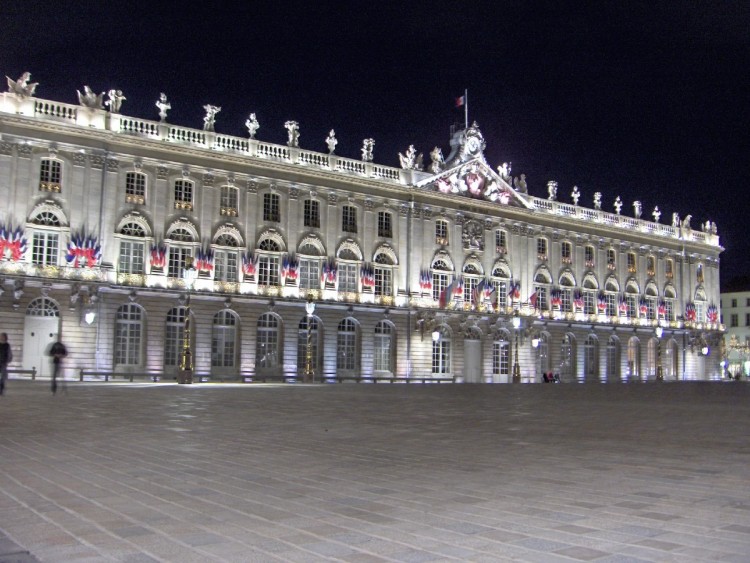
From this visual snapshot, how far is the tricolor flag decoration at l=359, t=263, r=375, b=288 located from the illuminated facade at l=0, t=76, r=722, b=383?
0.14 meters

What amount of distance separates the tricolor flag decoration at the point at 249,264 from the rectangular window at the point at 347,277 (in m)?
5.85

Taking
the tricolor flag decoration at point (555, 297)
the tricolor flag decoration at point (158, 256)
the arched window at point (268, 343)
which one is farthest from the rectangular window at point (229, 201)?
the tricolor flag decoration at point (555, 297)

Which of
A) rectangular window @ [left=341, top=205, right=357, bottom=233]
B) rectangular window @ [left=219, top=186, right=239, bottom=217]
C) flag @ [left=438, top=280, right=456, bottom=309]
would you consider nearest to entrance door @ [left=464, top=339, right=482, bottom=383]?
flag @ [left=438, top=280, right=456, bottom=309]

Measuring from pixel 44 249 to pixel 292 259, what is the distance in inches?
539

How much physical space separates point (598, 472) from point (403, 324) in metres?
43.4

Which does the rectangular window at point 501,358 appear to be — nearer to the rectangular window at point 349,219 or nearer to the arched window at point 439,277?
the arched window at point 439,277

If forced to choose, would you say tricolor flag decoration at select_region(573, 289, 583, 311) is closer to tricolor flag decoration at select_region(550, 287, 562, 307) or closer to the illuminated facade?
the illuminated facade

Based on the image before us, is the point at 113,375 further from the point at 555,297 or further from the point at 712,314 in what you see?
the point at 712,314

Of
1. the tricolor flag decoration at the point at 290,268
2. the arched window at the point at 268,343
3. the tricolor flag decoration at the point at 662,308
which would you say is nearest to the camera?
the arched window at the point at 268,343

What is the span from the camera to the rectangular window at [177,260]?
144 feet

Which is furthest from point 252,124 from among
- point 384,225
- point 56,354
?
point 56,354

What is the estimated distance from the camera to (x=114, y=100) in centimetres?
4288

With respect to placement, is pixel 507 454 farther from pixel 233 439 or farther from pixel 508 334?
pixel 508 334

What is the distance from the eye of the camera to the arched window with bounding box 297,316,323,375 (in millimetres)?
47844
